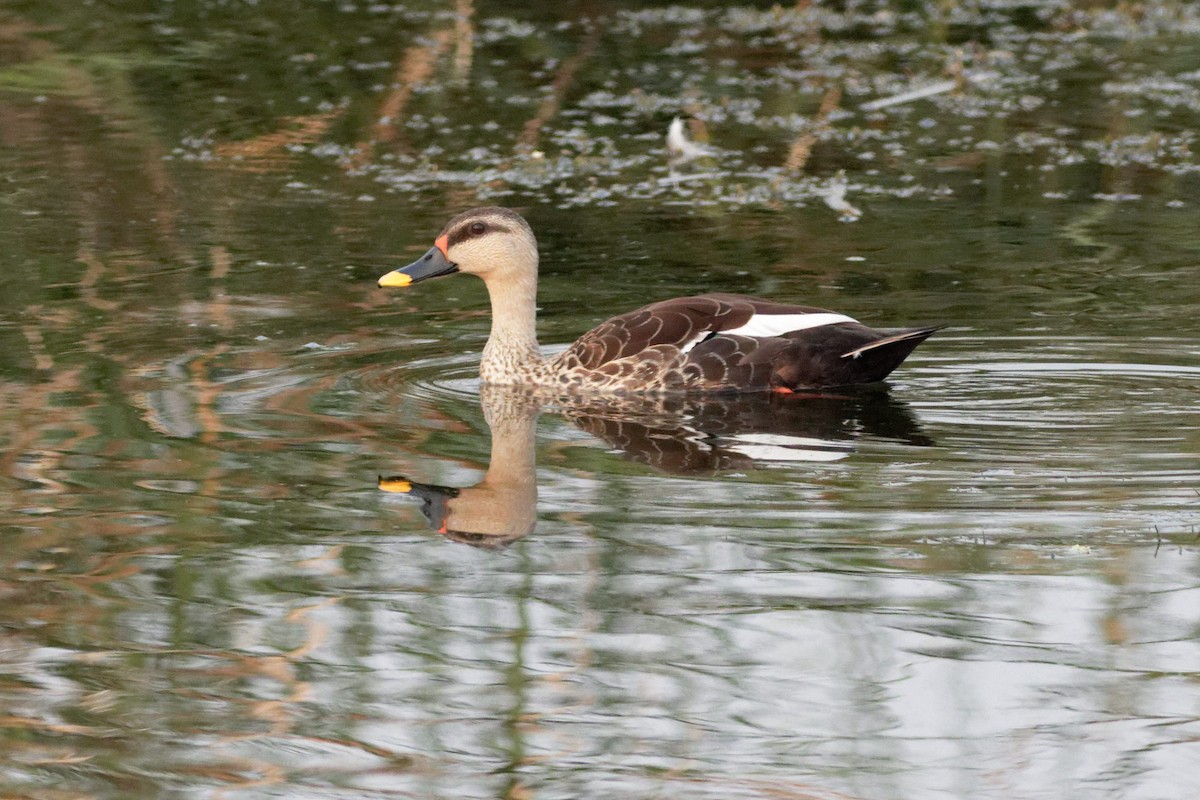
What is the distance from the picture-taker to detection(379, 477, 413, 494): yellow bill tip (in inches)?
296

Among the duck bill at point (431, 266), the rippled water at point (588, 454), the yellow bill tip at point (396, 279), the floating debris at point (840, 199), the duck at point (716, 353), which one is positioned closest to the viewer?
the rippled water at point (588, 454)

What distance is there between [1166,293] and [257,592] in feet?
20.6

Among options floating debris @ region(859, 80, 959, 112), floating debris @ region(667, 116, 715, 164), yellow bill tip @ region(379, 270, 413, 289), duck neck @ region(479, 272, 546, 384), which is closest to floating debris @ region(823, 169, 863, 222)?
floating debris @ region(667, 116, 715, 164)

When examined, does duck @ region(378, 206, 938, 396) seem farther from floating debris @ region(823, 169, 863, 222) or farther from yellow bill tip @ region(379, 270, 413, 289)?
floating debris @ region(823, 169, 863, 222)

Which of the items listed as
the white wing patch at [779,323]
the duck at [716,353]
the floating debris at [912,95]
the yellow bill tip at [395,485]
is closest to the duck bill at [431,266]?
the duck at [716,353]

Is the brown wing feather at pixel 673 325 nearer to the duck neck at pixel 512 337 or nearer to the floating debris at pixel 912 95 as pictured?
the duck neck at pixel 512 337

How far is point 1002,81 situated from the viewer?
17.4 m

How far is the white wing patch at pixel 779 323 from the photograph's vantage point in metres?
9.27

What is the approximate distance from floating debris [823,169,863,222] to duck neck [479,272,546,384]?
3.56 m

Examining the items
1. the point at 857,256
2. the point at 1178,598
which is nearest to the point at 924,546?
the point at 1178,598

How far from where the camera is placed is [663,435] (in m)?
8.63

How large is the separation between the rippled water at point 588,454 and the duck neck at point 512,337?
16 centimetres

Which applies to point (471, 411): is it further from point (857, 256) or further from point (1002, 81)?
point (1002, 81)

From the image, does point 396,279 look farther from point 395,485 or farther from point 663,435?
point 395,485
